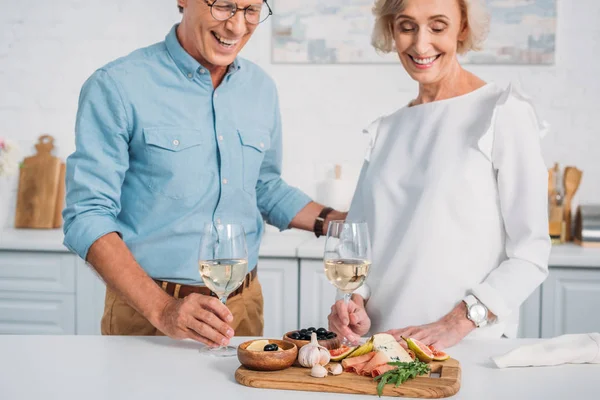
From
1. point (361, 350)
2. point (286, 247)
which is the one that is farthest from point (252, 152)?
point (286, 247)

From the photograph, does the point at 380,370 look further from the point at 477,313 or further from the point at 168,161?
the point at 168,161

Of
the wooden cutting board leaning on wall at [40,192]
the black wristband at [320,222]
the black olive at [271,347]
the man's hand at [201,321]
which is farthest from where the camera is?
the wooden cutting board leaning on wall at [40,192]

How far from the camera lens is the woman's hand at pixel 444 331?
1.54 m

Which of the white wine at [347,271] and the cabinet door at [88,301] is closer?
the white wine at [347,271]

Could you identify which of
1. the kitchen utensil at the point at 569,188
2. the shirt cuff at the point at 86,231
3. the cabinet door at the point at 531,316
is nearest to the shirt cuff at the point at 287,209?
the shirt cuff at the point at 86,231

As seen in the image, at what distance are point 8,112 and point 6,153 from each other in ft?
1.13

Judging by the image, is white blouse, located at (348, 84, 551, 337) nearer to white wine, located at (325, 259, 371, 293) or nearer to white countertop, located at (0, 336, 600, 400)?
white countertop, located at (0, 336, 600, 400)

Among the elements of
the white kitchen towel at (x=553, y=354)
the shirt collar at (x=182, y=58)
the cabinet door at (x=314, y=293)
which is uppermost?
the shirt collar at (x=182, y=58)

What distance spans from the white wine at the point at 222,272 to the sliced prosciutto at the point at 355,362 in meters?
0.25

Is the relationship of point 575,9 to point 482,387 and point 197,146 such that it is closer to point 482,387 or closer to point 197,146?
point 197,146

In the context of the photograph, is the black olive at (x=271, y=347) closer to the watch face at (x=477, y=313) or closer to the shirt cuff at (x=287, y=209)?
the watch face at (x=477, y=313)

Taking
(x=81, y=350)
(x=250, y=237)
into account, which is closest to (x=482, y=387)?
(x=81, y=350)

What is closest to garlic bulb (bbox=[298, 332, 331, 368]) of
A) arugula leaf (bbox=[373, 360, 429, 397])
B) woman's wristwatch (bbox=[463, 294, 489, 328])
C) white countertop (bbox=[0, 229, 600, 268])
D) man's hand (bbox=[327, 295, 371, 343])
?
arugula leaf (bbox=[373, 360, 429, 397])

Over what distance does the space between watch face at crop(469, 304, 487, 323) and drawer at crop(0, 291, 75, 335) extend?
215 centimetres
